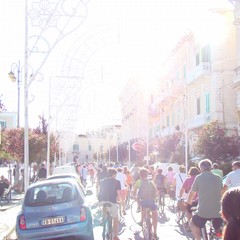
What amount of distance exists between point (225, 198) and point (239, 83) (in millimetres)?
24750

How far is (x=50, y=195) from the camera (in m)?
10.7

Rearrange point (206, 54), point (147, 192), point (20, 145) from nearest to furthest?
point (147, 192) → point (20, 145) → point (206, 54)

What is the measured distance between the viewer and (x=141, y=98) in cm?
7169

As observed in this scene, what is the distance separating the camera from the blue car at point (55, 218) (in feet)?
33.3

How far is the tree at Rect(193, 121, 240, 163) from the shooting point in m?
28.0

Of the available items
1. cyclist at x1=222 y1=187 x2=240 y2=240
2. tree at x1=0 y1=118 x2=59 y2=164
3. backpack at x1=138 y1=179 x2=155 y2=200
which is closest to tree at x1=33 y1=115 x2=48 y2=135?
tree at x1=0 y1=118 x2=59 y2=164

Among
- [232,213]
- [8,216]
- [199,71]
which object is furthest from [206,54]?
[232,213]

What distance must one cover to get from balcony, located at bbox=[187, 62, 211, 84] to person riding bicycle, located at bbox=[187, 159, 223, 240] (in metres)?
28.8

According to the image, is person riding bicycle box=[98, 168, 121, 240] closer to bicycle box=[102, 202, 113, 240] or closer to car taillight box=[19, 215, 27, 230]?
bicycle box=[102, 202, 113, 240]

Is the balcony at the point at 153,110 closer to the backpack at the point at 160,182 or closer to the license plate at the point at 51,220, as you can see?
the backpack at the point at 160,182

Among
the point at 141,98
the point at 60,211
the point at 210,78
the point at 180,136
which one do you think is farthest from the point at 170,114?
the point at 60,211

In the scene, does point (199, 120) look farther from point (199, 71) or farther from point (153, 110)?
point (153, 110)

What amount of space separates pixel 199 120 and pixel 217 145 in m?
10.1

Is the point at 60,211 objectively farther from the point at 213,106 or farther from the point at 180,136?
the point at 180,136
